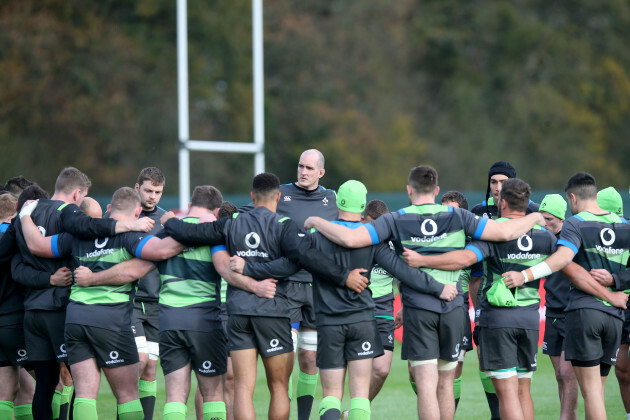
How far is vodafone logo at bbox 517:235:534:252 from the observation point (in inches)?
291

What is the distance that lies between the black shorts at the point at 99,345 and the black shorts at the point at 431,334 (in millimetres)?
2198

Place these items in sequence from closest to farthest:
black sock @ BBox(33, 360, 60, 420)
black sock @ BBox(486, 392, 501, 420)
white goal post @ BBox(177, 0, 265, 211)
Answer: black sock @ BBox(33, 360, 60, 420), black sock @ BBox(486, 392, 501, 420), white goal post @ BBox(177, 0, 265, 211)

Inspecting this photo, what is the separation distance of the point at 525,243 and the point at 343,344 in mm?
1651

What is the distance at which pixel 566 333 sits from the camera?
771 cm

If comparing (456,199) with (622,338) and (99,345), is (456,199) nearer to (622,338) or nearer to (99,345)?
(622,338)

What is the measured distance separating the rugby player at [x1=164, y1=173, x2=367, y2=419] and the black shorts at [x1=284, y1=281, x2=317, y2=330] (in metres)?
1.26

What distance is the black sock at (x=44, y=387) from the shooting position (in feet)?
25.1

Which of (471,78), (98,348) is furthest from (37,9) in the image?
(98,348)

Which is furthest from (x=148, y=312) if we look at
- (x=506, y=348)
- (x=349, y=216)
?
(x=506, y=348)

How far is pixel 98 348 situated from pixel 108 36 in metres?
26.9

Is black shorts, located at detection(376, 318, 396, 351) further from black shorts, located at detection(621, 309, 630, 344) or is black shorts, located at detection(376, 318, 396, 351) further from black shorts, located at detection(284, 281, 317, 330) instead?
black shorts, located at detection(621, 309, 630, 344)

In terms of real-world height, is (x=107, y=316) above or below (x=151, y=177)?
below

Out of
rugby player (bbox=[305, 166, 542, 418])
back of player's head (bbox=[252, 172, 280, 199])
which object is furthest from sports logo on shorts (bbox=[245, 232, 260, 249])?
rugby player (bbox=[305, 166, 542, 418])

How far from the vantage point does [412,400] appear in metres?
11.1
